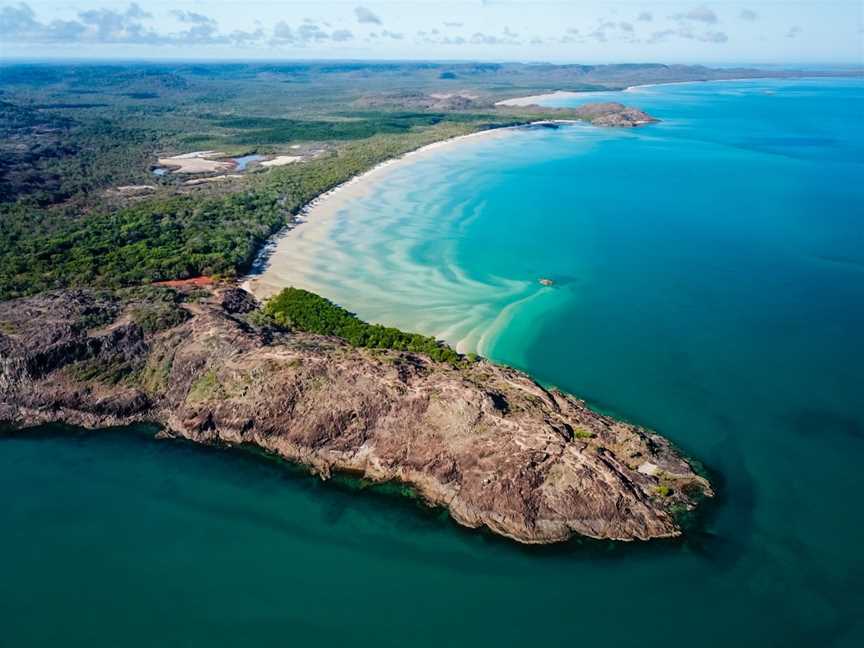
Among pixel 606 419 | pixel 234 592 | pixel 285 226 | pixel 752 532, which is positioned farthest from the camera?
pixel 285 226

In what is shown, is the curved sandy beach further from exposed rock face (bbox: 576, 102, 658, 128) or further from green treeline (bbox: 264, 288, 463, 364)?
exposed rock face (bbox: 576, 102, 658, 128)

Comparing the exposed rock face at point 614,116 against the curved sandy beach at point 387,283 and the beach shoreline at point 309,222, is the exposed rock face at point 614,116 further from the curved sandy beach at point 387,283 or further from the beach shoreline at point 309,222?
the curved sandy beach at point 387,283

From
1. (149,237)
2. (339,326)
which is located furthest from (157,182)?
(339,326)

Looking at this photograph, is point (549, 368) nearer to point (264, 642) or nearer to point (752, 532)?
point (752, 532)

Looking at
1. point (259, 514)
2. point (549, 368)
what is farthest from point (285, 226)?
point (259, 514)

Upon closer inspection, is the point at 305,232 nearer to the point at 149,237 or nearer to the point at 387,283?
the point at 149,237
